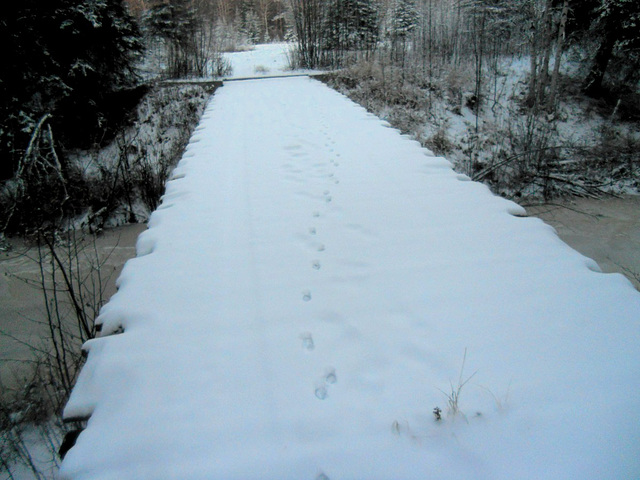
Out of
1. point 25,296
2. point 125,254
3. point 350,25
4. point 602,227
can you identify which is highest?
point 350,25

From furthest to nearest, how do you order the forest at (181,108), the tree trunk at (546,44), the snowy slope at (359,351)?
the tree trunk at (546,44) < the forest at (181,108) < the snowy slope at (359,351)

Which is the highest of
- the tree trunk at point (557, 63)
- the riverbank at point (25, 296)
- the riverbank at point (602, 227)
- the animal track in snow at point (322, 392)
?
the tree trunk at point (557, 63)

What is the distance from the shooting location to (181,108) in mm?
7926

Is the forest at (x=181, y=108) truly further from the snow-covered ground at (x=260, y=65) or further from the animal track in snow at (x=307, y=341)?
the animal track in snow at (x=307, y=341)

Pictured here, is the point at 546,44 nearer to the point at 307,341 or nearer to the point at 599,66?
the point at 599,66

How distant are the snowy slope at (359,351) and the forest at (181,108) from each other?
185 centimetres

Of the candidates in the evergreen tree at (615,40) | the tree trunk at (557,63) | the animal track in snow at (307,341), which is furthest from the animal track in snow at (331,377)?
the evergreen tree at (615,40)

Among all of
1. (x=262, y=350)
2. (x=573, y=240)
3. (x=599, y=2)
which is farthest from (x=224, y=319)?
(x=599, y=2)

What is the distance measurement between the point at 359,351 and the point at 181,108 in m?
7.85

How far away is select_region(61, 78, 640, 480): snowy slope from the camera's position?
1.06 m

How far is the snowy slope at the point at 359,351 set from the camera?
1.06 meters

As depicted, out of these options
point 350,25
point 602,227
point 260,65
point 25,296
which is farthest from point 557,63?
point 25,296

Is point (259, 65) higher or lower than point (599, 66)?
higher

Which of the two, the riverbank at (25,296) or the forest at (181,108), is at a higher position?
the forest at (181,108)
